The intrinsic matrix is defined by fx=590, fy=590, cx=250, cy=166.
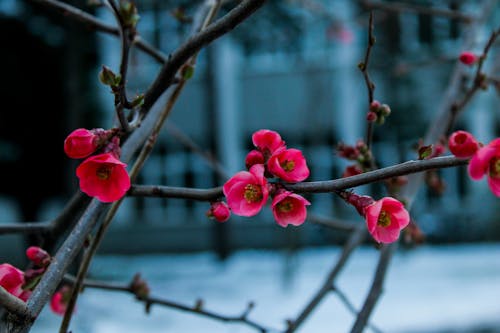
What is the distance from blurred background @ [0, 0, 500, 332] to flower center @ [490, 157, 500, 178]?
7.47 m

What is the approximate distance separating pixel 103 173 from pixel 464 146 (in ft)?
1.10

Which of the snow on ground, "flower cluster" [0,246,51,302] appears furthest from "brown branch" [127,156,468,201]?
the snow on ground

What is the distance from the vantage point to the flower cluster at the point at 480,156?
0.46 m

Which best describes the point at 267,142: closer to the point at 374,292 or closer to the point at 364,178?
the point at 364,178

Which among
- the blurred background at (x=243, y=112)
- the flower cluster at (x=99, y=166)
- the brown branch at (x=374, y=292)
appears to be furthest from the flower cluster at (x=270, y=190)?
the blurred background at (x=243, y=112)

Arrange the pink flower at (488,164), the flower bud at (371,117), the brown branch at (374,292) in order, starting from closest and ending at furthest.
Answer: the pink flower at (488,164) < the flower bud at (371,117) < the brown branch at (374,292)

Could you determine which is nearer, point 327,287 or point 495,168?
point 495,168

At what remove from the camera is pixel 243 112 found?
11203mm

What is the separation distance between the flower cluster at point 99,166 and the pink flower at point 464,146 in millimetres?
300

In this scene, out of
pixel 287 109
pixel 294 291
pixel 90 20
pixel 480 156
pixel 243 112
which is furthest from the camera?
pixel 243 112

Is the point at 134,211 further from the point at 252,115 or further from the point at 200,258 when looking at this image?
the point at 252,115

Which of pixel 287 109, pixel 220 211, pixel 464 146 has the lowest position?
pixel 220 211

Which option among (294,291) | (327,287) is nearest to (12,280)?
(327,287)

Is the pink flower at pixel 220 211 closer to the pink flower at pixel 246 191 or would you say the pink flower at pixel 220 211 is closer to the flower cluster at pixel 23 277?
the pink flower at pixel 246 191
